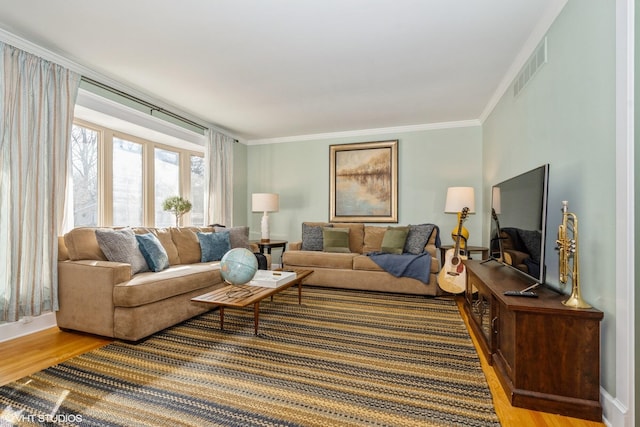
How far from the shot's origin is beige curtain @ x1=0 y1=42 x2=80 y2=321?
251cm

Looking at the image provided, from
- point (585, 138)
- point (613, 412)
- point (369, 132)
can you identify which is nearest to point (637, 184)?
point (585, 138)

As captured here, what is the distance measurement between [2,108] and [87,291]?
1559 mm

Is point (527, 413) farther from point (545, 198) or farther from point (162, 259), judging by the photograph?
point (162, 259)

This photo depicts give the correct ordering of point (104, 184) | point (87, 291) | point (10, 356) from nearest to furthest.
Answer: point (10, 356), point (87, 291), point (104, 184)

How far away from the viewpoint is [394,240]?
446cm

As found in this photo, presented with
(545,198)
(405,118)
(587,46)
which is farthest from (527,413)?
(405,118)

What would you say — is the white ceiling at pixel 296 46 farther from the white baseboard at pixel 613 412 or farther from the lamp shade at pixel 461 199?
the white baseboard at pixel 613 412

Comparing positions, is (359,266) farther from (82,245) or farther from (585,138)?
(82,245)

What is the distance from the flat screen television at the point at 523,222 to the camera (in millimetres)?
1863

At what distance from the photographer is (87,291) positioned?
2631 mm

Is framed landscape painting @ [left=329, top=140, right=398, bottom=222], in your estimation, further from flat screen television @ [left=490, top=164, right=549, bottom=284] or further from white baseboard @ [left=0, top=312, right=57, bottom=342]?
white baseboard @ [left=0, top=312, right=57, bottom=342]

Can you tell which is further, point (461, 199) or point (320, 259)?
point (320, 259)

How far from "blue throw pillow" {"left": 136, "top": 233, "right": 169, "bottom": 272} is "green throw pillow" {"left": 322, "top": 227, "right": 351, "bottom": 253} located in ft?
7.61

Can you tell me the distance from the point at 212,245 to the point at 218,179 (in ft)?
4.83
